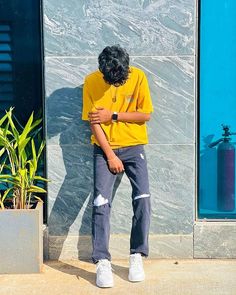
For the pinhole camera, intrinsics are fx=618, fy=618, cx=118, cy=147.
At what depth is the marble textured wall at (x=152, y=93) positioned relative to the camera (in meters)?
5.15

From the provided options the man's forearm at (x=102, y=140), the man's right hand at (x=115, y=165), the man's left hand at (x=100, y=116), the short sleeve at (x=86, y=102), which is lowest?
the man's right hand at (x=115, y=165)

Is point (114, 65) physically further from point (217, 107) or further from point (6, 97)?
point (6, 97)

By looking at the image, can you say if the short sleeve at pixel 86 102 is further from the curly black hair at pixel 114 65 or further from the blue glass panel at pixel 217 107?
the blue glass panel at pixel 217 107

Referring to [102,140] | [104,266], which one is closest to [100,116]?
[102,140]

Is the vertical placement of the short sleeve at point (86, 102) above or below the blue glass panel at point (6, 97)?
below

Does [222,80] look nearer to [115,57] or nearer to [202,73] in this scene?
[202,73]

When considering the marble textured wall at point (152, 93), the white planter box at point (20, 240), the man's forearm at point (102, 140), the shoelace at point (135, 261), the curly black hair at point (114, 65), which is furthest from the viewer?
the marble textured wall at point (152, 93)

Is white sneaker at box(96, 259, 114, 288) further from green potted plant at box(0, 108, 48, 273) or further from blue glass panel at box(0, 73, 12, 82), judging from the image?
blue glass panel at box(0, 73, 12, 82)

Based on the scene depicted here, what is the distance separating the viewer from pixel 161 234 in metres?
5.29

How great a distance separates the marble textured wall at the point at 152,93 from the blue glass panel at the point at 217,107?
18 centimetres

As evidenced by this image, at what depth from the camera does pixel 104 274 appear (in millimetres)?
4645

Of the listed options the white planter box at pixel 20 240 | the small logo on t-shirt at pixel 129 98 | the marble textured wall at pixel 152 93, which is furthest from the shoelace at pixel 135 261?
the small logo on t-shirt at pixel 129 98

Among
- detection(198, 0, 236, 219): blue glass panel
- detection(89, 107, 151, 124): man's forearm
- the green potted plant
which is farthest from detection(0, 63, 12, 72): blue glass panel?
detection(198, 0, 236, 219): blue glass panel

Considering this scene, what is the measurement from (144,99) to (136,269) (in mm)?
1315
